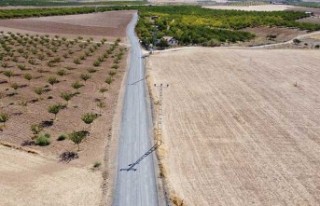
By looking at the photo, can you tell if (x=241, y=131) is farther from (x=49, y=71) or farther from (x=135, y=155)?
(x=49, y=71)

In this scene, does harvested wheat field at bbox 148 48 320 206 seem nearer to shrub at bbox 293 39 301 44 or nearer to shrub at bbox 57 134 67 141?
shrub at bbox 57 134 67 141

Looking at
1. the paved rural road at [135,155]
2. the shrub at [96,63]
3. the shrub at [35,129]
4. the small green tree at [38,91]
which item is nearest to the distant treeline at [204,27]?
the shrub at [96,63]

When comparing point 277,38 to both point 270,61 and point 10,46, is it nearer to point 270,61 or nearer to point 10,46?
point 270,61

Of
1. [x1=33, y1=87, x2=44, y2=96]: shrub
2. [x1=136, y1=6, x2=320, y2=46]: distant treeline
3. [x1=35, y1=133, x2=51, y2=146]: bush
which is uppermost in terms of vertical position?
[x1=33, y1=87, x2=44, y2=96]: shrub

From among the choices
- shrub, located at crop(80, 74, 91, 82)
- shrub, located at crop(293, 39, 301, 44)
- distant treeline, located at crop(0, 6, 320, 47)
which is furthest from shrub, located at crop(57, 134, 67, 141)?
shrub, located at crop(293, 39, 301, 44)

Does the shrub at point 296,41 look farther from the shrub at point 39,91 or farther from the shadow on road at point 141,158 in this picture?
the shadow on road at point 141,158

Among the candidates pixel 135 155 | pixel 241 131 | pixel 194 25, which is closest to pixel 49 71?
pixel 135 155

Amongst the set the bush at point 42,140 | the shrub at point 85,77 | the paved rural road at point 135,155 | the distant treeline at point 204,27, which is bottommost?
the distant treeline at point 204,27
